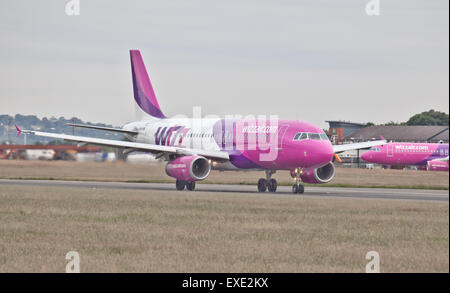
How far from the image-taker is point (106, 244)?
63.8 feet

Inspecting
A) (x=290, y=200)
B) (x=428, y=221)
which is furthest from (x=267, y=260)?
(x=290, y=200)

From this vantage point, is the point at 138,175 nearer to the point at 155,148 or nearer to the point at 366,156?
the point at 155,148

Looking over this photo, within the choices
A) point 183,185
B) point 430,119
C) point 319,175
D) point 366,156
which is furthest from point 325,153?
point 430,119

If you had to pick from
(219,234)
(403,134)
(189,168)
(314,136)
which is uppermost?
(403,134)

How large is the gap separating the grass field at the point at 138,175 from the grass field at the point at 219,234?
14.6 meters

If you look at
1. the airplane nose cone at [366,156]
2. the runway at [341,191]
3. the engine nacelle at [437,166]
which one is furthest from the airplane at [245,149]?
the airplane nose cone at [366,156]

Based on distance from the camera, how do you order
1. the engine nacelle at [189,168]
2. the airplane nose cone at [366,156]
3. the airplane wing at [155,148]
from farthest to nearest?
the airplane nose cone at [366,156]
the airplane wing at [155,148]
the engine nacelle at [189,168]

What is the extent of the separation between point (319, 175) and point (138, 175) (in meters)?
11.5

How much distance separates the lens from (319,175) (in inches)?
1726

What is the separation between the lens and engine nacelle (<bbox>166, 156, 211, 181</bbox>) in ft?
141

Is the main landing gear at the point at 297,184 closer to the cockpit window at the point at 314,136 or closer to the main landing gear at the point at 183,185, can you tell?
the cockpit window at the point at 314,136

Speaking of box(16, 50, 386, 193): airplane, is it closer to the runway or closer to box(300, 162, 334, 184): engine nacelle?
box(300, 162, 334, 184): engine nacelle

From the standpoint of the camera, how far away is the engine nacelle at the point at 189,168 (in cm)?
4309

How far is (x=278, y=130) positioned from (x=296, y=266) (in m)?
26.3
